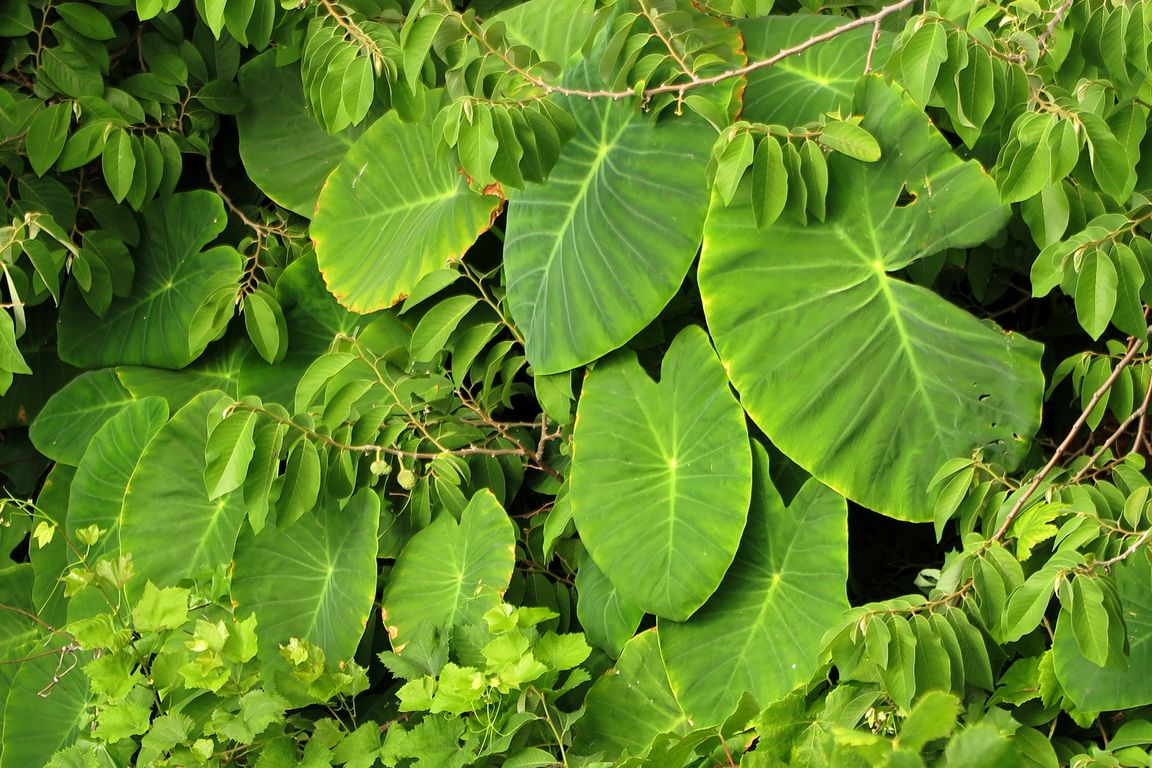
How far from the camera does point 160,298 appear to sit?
8.20 feet

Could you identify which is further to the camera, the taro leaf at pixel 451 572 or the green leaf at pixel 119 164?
the green leaf at pixel 119 164

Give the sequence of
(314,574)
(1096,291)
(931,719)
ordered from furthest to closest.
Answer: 1. (314,574)
2. (1096,291)
3. (931,719)

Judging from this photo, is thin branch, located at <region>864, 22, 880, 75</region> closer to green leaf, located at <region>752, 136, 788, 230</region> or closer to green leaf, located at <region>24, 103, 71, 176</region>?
green leaf, located at <region>752, 136, 788, 230</region>

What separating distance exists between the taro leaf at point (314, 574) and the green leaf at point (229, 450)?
0.25 metres

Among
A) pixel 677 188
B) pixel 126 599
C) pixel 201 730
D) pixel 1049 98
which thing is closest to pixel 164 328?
pixel 126 599

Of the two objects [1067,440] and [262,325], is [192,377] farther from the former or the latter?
[1067,440]

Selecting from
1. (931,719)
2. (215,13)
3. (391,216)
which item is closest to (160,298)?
(391,216)

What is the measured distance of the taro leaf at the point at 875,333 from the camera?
1.65 meters

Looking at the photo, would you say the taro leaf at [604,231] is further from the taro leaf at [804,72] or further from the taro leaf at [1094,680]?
the taro leaf at [1094,680]

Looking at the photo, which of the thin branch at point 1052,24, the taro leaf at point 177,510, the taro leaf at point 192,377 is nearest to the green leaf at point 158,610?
the taro leaf at point 177,510

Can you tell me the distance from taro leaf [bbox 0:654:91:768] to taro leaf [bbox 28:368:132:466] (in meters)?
0.49

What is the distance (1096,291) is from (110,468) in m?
1.90

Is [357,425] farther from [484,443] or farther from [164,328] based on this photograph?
[164,328]

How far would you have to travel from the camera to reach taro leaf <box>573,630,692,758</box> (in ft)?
5.92
